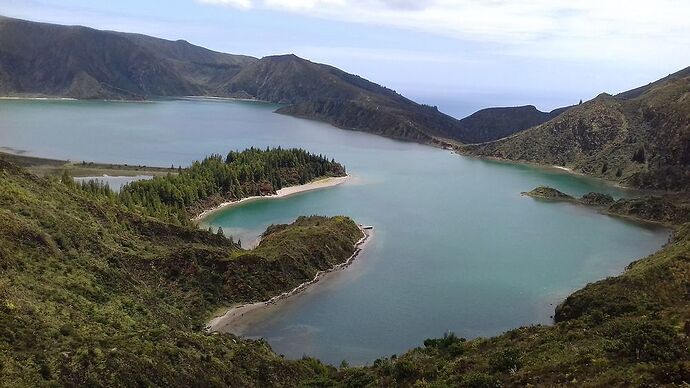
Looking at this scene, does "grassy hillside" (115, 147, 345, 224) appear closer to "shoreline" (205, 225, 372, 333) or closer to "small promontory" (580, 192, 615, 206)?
"shoreline" (205, 225, 372, 333)

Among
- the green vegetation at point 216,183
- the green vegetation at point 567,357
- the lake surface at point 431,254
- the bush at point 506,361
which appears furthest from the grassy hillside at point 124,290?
the green vegetation at point 216,183

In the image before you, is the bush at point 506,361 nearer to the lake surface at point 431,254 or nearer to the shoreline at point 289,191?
the lake surface at point 431,254

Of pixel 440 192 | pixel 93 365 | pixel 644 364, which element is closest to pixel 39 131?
pixel 440 192

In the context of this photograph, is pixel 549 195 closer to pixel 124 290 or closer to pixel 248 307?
pixel 248 307

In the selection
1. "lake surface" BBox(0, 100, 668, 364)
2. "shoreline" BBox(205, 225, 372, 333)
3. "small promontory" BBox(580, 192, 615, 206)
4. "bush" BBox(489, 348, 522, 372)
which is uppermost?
"small promontory" BBox(580, 192, 615, 206)

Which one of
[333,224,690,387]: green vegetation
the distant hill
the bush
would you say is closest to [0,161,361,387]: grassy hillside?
[333,224,690,387]: green vegetation

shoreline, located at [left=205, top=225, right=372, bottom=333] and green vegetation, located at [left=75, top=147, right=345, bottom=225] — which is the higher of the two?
green vegetation, located at [left=75, top=147, right=345, bottom=225]

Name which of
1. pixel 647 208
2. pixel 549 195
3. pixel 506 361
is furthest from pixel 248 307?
pixel 549 195
